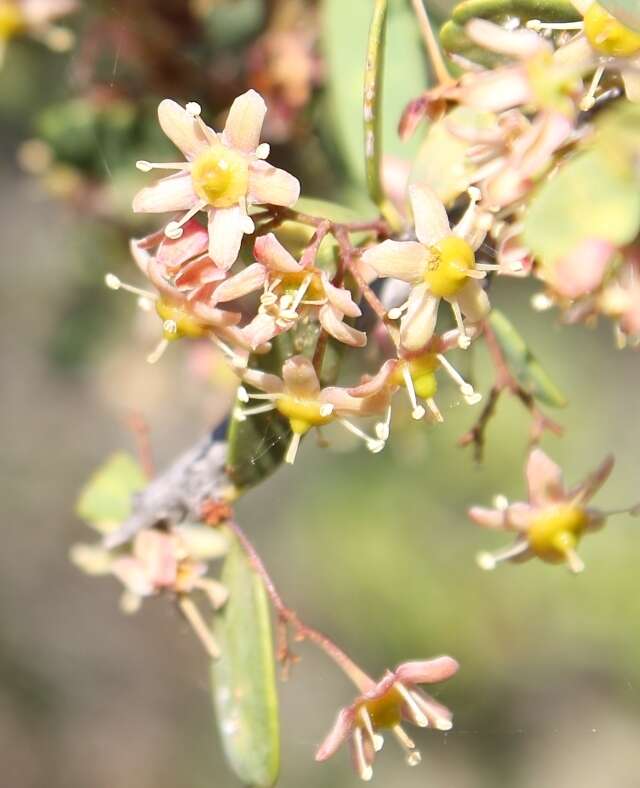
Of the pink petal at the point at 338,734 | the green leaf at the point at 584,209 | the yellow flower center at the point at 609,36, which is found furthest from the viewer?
the pink petal at the point at 338,734

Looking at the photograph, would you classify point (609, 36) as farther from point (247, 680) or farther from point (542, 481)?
point (247, 680)

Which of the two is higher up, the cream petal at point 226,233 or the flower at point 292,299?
the cream petal at point 226,233

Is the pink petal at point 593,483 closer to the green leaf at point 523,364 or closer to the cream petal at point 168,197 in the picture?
the green leaf at point 523,364

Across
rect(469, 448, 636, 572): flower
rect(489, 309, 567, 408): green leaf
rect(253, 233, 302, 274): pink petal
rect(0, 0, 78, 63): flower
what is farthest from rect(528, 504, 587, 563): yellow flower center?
rect(0, 0, 78, 63): flower

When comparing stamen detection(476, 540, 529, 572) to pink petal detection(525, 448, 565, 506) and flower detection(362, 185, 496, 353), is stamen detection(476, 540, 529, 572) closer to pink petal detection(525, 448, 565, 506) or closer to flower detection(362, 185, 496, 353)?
pink petal detection(525, 448, 565, 506)

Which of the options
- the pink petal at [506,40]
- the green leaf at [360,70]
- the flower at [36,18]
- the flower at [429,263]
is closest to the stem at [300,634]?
the flower at [429,263]

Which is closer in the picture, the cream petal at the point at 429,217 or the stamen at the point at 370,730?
the cream petal at the point at 429,217

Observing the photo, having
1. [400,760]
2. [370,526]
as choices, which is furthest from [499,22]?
[400,760]

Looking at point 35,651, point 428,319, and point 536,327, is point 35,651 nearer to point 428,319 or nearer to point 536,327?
point 536,327

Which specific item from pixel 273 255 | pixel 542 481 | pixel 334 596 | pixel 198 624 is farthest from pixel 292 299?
pixel 334 596
